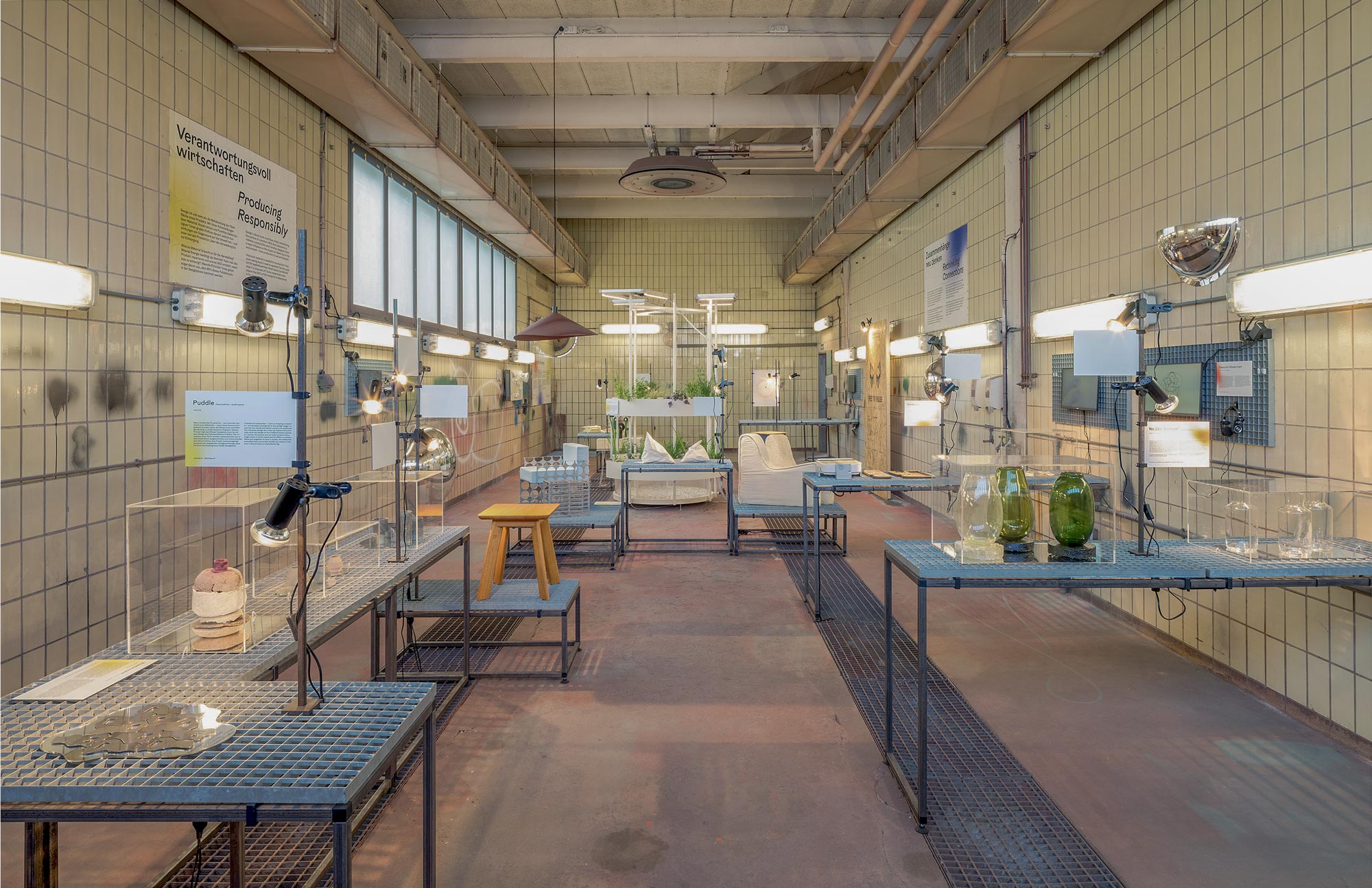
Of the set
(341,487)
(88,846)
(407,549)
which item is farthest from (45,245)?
(341,487)

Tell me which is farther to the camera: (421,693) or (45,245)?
(45,245)

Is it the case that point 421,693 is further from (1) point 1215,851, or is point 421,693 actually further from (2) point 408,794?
(1) point 1215,851

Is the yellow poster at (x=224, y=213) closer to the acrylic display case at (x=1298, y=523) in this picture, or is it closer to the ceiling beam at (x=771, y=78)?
the acrylic display case at (x=1298, y=523)

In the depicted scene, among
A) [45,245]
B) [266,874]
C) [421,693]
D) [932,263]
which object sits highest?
[932,263]

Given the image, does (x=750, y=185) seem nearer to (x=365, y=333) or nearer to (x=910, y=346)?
(x=910, y=346)

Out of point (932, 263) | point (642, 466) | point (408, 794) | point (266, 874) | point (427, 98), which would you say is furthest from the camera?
point (932, 263)

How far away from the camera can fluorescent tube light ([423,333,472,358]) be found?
8594 mm

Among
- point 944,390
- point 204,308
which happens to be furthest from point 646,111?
point 204,308

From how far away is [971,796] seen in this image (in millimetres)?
2773

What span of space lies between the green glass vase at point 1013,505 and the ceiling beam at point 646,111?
7032 mm

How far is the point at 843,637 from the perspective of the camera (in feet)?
15.1

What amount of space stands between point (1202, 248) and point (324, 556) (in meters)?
4.28

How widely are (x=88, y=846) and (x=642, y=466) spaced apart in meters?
5.13

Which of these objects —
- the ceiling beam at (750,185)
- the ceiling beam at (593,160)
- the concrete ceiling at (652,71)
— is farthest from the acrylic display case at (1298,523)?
the ceiling beam at (750,185)
